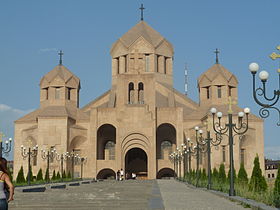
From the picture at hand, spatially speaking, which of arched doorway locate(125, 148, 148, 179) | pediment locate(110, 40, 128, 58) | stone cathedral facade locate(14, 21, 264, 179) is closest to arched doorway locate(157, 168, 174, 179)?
stone cathedral facade locate(14, 21, 264, 179)

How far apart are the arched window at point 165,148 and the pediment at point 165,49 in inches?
375

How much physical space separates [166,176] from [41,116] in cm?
1448

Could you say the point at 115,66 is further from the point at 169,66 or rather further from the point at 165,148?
the point at 165,148

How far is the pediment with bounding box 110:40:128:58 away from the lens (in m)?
50.4

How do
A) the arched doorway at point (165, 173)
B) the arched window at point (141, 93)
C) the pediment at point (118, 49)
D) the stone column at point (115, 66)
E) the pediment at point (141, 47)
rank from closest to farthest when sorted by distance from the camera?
the arched doorway at point (165, 173), the arched window at point (141, 93), the pediment at point (141, 47), the pediment at point (118, 49), the stone column at point (115, 66)

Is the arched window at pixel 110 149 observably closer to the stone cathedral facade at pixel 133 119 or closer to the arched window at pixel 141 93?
the stone cathedral facade at pixel 133 119

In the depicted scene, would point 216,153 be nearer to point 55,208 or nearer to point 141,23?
point 141,23

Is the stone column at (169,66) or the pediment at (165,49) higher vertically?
the pediment at (165,49)

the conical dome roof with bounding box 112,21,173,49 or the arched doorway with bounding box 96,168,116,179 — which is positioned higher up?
the conical dome roof with bounding box 112,21,173,49

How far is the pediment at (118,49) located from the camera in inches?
1986

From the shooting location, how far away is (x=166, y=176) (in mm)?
49500

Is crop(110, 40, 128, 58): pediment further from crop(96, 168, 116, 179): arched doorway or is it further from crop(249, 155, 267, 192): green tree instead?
crop(249, 155, 267, 192): green tree

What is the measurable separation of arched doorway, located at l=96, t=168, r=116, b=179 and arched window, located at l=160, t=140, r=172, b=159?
5730mm

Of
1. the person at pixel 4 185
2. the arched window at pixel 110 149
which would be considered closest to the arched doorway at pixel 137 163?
the arched window at pixel 110 149
